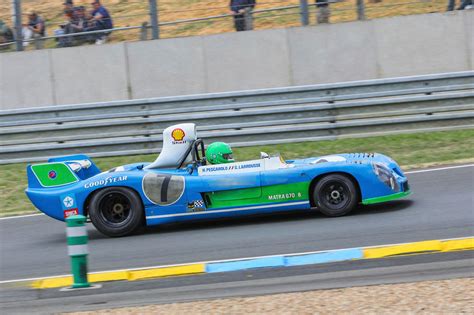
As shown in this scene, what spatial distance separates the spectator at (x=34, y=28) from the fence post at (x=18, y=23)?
78 mm

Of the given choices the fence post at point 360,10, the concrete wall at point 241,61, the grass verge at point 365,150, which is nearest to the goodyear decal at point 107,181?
the grass verge at point 365,150

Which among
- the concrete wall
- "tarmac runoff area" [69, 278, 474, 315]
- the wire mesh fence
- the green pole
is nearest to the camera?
"tarmac runoff area" [69, 278, 474, 315]

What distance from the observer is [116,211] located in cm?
977

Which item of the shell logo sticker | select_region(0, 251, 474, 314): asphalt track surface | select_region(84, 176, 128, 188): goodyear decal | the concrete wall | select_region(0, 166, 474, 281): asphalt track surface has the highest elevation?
the concrete wall

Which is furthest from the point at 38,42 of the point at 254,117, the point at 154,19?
the point at 254,117

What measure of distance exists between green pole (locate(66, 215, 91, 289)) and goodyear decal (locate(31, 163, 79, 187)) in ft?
8.14

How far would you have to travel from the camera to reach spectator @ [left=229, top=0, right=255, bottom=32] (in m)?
15.5

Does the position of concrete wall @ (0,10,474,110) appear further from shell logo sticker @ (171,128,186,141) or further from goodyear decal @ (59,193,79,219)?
goodyear decal @ (59,193,79,219)

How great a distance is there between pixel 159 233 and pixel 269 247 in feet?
6.24

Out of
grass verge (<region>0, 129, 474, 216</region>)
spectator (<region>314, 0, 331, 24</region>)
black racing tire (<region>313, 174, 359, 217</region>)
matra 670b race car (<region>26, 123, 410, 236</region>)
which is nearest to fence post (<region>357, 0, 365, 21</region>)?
spectator (<region>314, 0, 331, 24</region>)

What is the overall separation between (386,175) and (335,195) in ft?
2.03

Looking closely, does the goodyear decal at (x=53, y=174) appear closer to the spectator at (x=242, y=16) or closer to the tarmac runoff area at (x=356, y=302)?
the tarmac runoff area at (x=356, y=302)

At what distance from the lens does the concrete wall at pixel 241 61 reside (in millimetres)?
15195

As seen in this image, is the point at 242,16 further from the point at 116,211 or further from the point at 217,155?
the point at 116,211
